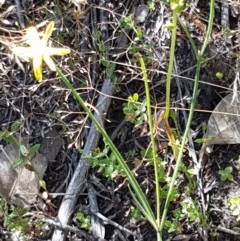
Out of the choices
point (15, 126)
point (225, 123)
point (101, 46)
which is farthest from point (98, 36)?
point (225, 123)

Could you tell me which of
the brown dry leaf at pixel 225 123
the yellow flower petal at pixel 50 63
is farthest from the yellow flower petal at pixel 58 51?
the brown dry leaf at pixel 225 123

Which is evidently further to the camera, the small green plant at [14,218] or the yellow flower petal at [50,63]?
the small green plant at [14,218]

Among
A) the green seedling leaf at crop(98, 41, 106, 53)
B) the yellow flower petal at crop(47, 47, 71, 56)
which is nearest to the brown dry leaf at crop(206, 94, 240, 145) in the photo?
the green seedling leaf at crop(98, 41, 106, 53)

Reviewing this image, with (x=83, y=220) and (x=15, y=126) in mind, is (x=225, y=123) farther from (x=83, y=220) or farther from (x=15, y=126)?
(x=15, y=126)

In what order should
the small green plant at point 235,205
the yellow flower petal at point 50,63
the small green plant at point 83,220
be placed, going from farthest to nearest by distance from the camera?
the small green plant at point 83,220 → the small green plant at point 235,205 → the yellow flower petal at point 50,63

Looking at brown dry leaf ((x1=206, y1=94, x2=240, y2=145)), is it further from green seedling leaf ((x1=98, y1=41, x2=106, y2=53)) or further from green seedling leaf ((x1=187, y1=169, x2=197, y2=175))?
green seedling leaf ((x1=98, y1=41, x2=106, y2=53))

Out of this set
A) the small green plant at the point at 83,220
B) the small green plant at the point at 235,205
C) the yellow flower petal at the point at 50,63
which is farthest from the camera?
the small green plant at the point at 83,220

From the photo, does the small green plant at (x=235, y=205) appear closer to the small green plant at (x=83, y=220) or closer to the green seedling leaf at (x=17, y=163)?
the small green plant at (x=83, y=220)

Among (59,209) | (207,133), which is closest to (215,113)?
(207,133)

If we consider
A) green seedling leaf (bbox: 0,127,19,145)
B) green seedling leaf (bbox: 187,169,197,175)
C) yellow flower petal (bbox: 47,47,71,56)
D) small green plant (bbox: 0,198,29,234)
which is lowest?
small green plant (bbox: 0,198,29,234)

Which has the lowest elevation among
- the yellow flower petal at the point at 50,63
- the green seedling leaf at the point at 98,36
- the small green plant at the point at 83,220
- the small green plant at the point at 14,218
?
the small green plant at the point at 83,220
